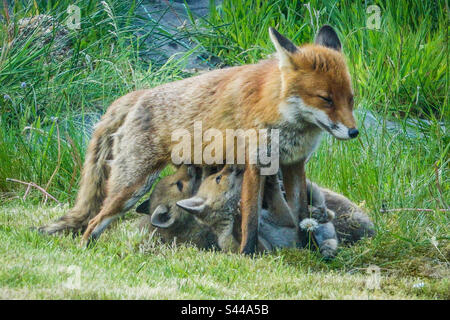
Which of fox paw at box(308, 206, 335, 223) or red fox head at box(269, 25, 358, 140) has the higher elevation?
red fox head at box(269, 25, 358, 140)

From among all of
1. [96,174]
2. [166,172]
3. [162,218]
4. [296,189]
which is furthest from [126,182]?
[166,172]

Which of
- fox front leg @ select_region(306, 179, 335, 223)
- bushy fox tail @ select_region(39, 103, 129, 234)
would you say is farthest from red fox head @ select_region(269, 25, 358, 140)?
bushy fox tail @ select_region(39, 103, 129, 234)

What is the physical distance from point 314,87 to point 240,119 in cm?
79

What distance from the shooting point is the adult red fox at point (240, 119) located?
550 centimetres

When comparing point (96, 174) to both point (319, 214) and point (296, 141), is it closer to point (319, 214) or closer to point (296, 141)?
point (296, 141)

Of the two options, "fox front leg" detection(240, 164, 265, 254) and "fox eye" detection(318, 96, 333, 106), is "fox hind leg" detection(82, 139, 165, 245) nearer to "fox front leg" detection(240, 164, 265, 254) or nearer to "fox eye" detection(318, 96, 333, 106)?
"fox front leg" detection(240, 164, 265, 254)

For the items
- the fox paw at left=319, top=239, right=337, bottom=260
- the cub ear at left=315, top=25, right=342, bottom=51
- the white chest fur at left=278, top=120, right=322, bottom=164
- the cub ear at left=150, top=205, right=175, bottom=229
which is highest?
the cub ear at left=315, top=25, right=342, bottom=51

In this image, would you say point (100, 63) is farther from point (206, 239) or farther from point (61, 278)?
point (61, 278)

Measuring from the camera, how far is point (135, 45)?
10.6m

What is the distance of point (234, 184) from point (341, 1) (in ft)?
18.8

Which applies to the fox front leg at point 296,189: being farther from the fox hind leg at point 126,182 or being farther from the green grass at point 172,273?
the fox hind leg at point 126,182

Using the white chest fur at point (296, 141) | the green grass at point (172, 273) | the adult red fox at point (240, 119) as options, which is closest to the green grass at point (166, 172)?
the green grass at point (172, 273)

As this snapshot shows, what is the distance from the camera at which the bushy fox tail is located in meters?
6.54
